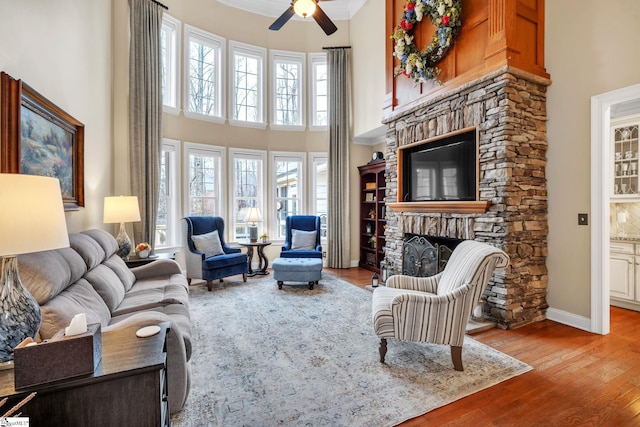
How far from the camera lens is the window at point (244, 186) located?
596cm

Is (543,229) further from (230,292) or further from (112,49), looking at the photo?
(112,49)

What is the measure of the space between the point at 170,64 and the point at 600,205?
6304 millimetres

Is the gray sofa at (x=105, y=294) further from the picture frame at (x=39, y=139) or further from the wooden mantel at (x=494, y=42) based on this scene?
the wooden mantel at (x=494, y=42)

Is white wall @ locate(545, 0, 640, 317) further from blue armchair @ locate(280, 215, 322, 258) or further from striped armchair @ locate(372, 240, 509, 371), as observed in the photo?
blue armchair @ locate(280, 215, 322, 258)

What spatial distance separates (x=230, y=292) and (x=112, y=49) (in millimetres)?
3897

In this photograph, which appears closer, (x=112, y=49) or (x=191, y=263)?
(x=112, y=49)

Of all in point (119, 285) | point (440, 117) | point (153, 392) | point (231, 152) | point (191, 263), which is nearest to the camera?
point (153, 392)

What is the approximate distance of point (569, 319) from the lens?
10.5ft

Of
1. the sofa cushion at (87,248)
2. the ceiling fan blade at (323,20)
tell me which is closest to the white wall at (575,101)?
the ceiling fan blade at (323,20)

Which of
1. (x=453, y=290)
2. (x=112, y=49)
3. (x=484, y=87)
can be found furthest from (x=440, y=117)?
(x=112, y=49)

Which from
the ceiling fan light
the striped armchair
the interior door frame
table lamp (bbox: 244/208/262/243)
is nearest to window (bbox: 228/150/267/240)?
table lamp (bbox: 244/208/262/243)

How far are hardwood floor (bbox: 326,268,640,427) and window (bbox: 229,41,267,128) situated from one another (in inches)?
212

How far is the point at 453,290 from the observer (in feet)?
7.93

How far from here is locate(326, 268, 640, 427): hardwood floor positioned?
1.83 m
